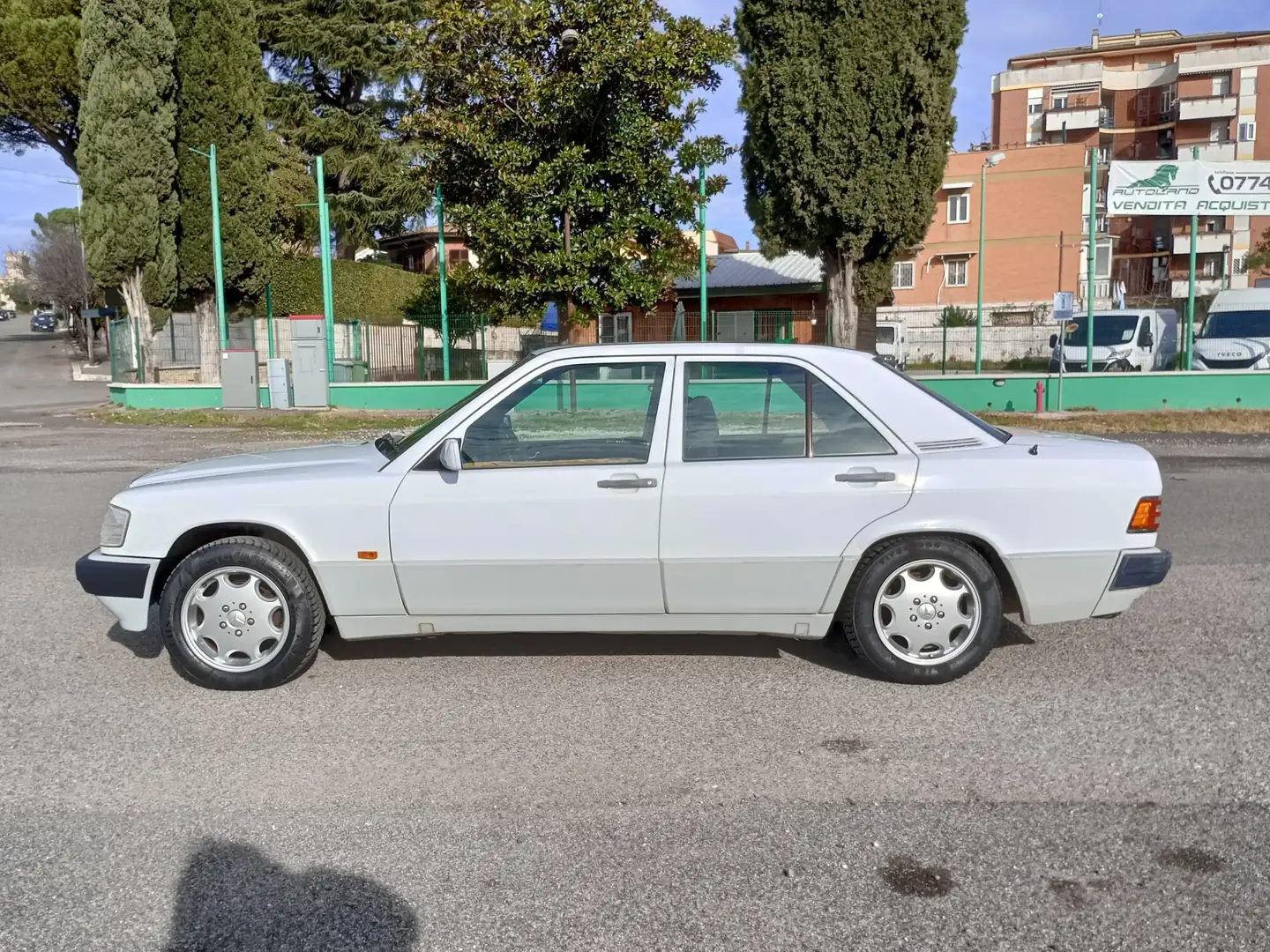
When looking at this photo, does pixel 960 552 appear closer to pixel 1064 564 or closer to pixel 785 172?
pixel 1064 564

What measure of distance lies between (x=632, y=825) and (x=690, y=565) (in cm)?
140

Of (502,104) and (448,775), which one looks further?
(502,104)

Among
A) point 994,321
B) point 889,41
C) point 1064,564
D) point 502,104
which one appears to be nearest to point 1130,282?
point 994,321

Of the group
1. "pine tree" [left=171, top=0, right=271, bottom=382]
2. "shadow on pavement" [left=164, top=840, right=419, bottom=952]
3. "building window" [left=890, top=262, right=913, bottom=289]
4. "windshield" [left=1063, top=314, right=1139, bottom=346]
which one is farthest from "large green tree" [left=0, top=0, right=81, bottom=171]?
"shadow on pavement" [left=164, top=840, right=419, bottom=952]

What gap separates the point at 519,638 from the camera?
5691 millimetres

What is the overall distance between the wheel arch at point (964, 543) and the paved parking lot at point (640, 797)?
45 centimetres

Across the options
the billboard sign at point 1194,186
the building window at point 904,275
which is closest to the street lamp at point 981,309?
the billboard sign at point 1194,186

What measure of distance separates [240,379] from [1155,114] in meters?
56.6

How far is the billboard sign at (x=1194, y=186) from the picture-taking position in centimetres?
2303

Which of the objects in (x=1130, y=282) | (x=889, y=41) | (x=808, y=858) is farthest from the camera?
(x=1130, y=282)

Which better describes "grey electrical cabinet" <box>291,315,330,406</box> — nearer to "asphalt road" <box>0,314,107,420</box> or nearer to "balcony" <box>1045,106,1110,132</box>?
"asphalt road" <box>0,314,107,420</box>

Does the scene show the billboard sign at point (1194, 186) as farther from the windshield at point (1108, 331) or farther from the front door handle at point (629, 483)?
the front door handle at point (629, 483)

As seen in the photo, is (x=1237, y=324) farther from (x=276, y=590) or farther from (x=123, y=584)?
(x=123, y=584)

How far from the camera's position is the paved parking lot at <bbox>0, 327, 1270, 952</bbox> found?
295cm
